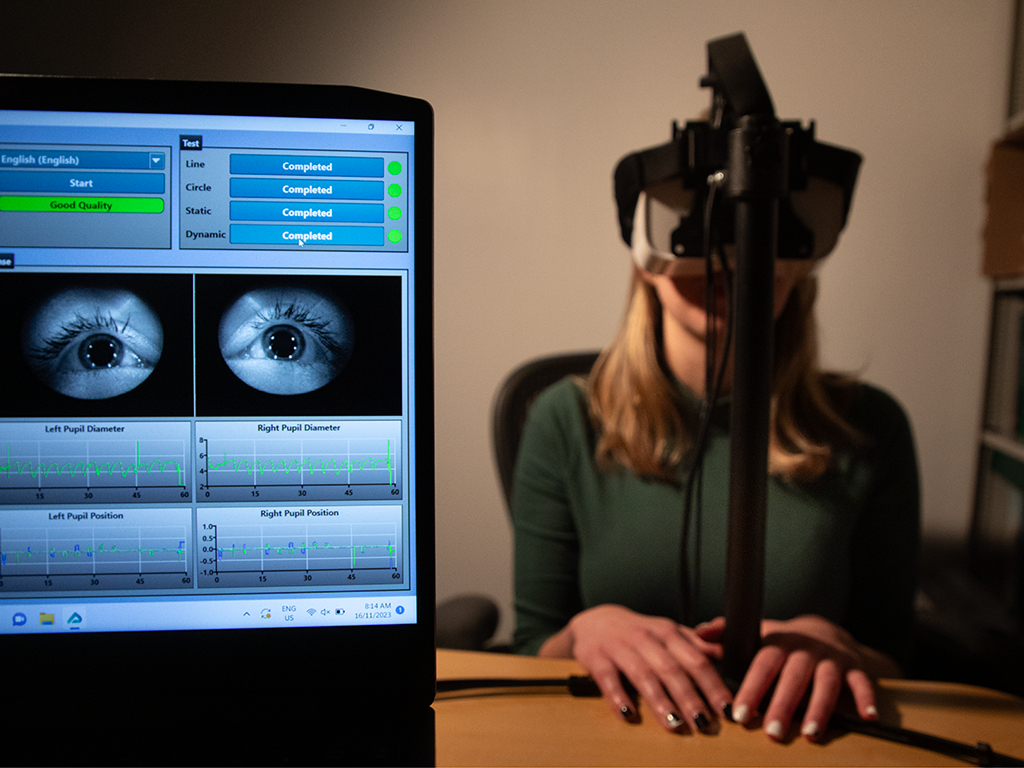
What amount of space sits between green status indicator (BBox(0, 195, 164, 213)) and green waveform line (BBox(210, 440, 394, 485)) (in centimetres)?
15

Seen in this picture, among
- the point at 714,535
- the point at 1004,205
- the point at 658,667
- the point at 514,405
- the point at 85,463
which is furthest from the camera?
the point at 1004,205

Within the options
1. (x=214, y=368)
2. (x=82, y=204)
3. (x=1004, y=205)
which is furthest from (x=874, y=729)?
(x=1004, y=205)

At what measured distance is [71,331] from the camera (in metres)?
0.35

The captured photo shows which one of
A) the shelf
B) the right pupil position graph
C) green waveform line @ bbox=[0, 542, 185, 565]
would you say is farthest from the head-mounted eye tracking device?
the shelf

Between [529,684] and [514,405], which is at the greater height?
[514,405]

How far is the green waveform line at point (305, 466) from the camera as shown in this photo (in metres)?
0.35

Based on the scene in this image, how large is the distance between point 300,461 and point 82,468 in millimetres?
121

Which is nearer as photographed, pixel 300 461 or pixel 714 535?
pixel 300 461

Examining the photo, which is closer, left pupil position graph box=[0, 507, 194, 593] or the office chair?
left pupil position graph box=[0, 507, 194, 593]

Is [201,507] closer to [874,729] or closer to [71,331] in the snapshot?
[71,331]

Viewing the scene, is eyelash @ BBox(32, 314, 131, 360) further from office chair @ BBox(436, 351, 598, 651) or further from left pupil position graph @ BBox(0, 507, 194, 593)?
office chair @ BBox(436, 351, 598, 651)

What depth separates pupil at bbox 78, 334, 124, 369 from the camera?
34cm

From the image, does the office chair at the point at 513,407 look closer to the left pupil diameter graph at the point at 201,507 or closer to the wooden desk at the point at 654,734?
the wooden desk at the point at 654,734

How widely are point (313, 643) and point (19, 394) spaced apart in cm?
22
